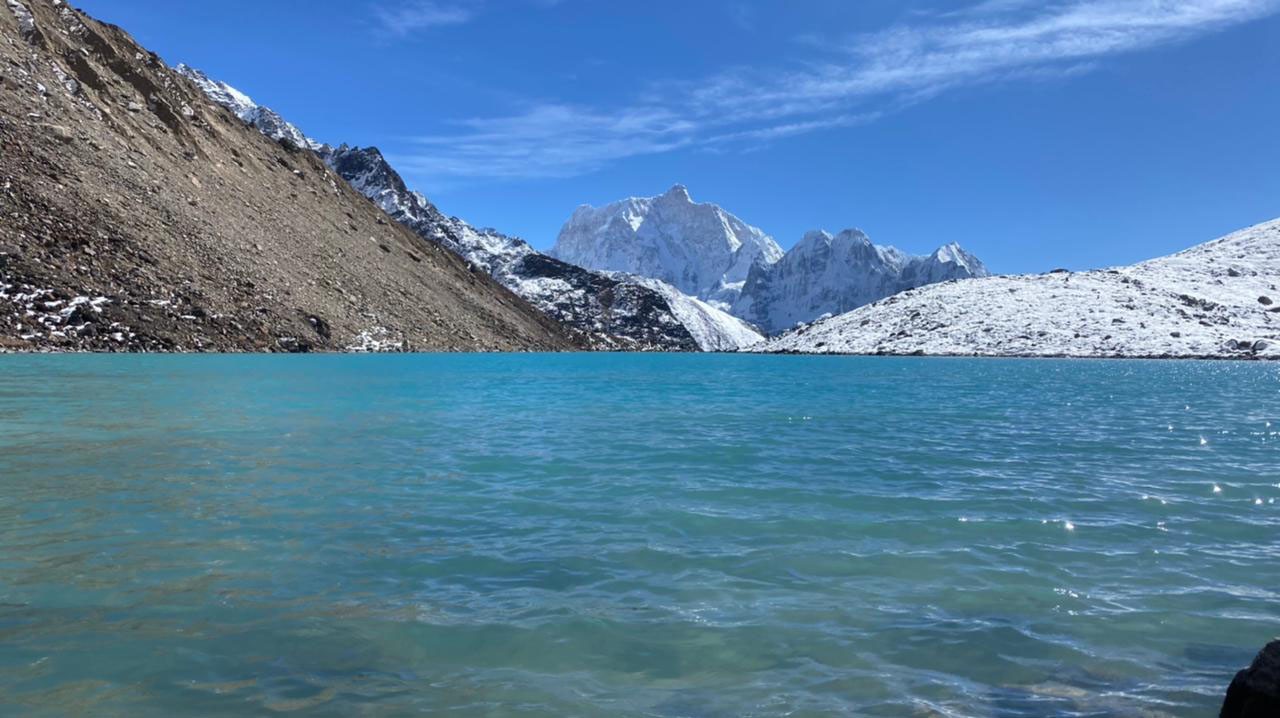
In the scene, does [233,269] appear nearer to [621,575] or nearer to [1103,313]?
[621,575]

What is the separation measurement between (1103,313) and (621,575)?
16518 cm

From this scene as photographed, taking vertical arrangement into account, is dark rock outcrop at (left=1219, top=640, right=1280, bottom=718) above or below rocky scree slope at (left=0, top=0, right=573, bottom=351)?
below

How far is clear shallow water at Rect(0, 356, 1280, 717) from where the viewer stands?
8242 mm

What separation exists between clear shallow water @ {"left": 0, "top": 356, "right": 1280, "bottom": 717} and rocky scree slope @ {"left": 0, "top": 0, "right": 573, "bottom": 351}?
75869 millimetres

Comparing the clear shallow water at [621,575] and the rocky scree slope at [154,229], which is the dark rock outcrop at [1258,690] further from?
the rocky scree slope at [154,229]

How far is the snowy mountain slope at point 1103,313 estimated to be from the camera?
138 meters

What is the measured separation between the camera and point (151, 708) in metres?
7.47

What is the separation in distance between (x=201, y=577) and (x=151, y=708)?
443cm

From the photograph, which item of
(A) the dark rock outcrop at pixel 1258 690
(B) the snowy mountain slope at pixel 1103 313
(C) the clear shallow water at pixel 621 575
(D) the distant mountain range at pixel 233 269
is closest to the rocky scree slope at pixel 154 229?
(D) the distant mountain range at pixel 233 269

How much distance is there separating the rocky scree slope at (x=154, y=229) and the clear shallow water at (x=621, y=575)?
75.9m

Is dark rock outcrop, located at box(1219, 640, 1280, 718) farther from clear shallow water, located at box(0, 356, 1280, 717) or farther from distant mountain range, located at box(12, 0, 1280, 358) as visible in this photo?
distant mountain range, located at box(12, 0, 1280, 358)

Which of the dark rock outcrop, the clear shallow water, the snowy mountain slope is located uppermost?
the snowy mountain slope

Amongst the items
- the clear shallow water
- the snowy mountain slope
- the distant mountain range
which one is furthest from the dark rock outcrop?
Result: the snowy mountain slope

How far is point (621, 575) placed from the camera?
12266 millimetres
